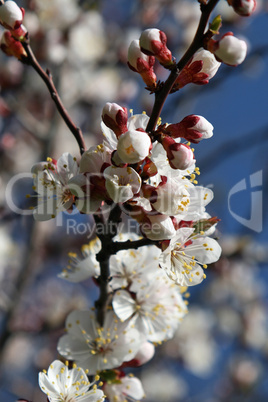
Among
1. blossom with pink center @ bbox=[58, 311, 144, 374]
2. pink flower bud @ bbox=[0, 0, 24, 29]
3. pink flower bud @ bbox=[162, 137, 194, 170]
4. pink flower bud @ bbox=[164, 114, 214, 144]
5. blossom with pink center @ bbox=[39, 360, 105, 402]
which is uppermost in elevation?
pink flower bud @ bbox=[0, 0, 24, 29]

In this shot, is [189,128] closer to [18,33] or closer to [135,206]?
[135,206]

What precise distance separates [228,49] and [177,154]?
11.6 inches

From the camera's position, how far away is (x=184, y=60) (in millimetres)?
1178

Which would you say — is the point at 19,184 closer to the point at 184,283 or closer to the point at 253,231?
the point at 253,231

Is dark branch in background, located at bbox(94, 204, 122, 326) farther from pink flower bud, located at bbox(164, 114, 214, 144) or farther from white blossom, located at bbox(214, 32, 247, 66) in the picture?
white blossom, located at bbox(214, 32, 247, 66)

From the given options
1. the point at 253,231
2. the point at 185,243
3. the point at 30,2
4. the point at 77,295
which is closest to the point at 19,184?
the point at 77,295

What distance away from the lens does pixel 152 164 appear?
1270 mm

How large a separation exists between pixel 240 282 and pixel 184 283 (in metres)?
4.14

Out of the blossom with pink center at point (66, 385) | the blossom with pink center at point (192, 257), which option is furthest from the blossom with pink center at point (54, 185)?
the blossom with pink center at point (66, 385)

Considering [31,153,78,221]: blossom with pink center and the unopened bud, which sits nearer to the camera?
[31,153,78,221]: blossom with pink center

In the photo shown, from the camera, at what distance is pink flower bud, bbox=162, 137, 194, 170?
3.93 ft

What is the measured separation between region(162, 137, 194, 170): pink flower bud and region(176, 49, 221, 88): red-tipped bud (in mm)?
171

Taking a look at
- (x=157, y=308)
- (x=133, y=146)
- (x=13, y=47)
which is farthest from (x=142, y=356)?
(x=13, y=47)

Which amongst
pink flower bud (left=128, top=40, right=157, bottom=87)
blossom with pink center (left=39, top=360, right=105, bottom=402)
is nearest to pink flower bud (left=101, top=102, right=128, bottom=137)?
pink flower bud (left=128, top=40, right=157, bottom=87)
